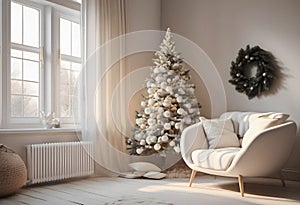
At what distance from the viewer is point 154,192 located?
3.54 m

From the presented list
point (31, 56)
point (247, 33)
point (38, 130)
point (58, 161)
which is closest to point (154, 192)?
point (58, 161)

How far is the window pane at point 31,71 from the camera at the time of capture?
4.21 metres

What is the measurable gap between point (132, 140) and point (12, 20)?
6.83 ft

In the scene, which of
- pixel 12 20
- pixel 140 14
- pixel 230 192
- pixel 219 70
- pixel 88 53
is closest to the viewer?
pixel 230 192

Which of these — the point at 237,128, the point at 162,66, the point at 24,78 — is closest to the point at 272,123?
the point at 237,128

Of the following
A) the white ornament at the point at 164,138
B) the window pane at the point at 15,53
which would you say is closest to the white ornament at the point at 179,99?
the white ornament at the point at 164,138

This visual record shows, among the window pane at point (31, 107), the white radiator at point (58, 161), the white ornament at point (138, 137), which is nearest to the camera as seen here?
the white radiator at point (58, 161)

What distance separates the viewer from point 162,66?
4812 millimetres

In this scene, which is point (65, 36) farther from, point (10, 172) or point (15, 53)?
point (10, 172)

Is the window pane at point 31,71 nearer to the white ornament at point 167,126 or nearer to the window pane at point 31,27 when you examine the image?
the window pane at point 31,27

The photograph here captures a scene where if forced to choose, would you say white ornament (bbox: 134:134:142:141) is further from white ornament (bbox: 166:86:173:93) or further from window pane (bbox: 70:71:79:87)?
window pane (bbox: 70:71:79:87)

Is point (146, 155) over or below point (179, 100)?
below

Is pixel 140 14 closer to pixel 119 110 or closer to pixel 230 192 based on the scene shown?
pixel 119 110

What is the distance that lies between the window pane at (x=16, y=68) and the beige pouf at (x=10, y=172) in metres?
0.97
